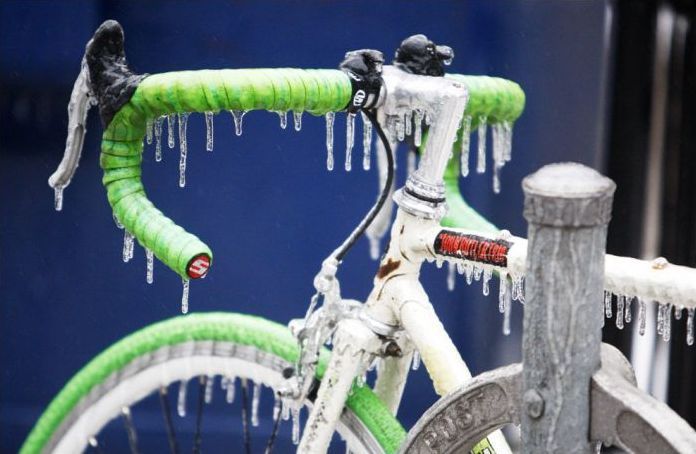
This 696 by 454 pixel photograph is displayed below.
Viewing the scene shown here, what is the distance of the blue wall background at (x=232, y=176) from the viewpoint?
10.6 ft

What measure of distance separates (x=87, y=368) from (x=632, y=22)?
1892 mm

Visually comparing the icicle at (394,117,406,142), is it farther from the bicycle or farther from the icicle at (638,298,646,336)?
the icicle at (638,298,646,336)

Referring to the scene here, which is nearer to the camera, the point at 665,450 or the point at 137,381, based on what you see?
the point at 665,450

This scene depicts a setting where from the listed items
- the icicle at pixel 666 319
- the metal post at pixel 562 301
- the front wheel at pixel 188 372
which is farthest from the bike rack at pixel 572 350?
the front wheel at pixel 188 372

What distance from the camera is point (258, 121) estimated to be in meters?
3.28

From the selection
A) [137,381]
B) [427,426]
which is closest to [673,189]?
[137,381]

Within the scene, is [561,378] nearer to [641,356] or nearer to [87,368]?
[87,368]

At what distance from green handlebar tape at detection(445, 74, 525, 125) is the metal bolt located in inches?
29.8

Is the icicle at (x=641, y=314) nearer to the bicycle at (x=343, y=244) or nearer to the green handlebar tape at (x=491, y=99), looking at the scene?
the bicycle at (x=343, y=244)

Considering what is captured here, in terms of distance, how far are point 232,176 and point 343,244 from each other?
131 centimetres

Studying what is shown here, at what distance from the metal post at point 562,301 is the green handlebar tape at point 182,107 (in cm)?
54

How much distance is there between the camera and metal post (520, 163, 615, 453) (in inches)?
55.1

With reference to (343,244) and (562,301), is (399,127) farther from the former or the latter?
(562,301)

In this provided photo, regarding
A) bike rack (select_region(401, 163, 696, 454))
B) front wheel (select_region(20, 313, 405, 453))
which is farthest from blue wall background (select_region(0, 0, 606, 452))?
bike rack (select_region(401, 163, 696, 454))
